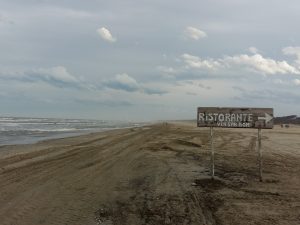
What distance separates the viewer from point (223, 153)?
774 inches

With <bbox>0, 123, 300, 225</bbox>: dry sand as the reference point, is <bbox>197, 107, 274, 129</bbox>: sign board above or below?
above

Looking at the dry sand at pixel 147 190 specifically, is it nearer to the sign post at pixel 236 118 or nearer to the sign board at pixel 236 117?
the sign post at pixel 236 118

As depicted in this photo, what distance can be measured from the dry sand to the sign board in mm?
1464

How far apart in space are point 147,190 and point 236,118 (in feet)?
10.8

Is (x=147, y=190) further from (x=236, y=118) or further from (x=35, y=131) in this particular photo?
(x=35, y=131)

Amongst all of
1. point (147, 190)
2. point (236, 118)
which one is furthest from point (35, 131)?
point (147, 190)

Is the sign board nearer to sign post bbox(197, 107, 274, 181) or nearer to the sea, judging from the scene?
sign post bbox(197, 107, 274, 181)

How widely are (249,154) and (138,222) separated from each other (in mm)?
11238

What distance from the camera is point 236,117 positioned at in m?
13.2

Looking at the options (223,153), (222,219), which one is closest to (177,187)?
(222,219)

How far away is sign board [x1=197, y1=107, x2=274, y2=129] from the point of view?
12969mm

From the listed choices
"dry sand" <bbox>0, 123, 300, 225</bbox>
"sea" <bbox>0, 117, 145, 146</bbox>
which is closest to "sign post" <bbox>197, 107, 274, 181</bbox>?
"dry sand" <bbox>0, 123, 300, 225</bbox>

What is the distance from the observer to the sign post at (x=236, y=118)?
42.5 ft

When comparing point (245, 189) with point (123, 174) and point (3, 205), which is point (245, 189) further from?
point (3, 205)
